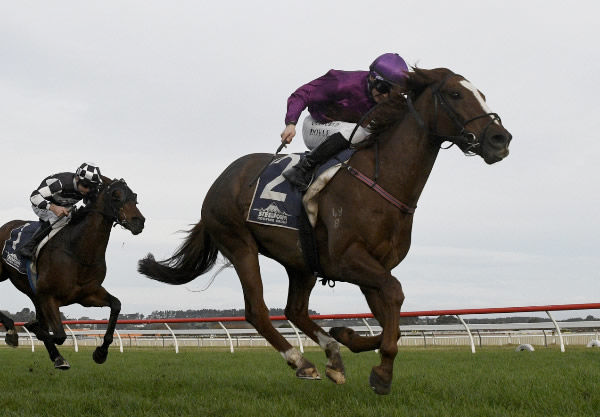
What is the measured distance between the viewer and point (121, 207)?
770 centimetres

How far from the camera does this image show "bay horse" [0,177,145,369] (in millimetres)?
7414

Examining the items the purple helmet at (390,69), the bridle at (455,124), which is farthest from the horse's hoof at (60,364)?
the bridle at (455,124)

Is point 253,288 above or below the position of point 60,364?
above

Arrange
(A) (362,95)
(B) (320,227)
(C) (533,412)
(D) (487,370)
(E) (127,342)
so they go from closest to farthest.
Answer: (C) (533,412) < (B) (320,227) < (A) (362,95) < (D) (487,370) < (E) (127,342)

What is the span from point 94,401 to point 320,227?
2145mm

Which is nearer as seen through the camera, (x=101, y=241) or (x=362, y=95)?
(x=362, y=95)

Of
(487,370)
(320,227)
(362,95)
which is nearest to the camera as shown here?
(320,227)

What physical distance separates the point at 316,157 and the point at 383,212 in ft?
2.58

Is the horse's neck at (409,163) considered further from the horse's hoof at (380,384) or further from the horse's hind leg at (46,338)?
the horse's hind leg at (46,338)

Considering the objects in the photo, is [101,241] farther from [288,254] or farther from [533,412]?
[533,412]

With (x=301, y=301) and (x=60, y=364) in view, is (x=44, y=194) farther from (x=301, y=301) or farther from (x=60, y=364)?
(x=301, y=301)

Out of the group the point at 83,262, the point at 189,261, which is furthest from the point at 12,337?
the point at 189,261

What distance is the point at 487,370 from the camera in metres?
7.51

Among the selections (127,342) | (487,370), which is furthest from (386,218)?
(127,342)
